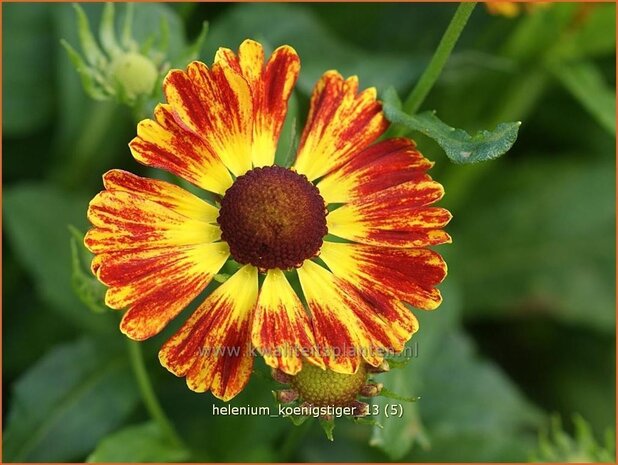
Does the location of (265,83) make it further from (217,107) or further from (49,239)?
(49,239)

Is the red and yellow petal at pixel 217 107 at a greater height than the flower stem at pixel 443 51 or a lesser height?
lesser

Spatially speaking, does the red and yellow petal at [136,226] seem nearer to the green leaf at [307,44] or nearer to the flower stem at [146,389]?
the flower stem at [146,389]

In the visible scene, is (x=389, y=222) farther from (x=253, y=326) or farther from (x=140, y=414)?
(x=140, y=414)

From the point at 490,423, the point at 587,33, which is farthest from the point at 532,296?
the point at 587,33

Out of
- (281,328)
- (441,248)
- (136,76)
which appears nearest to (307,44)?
(441,248)

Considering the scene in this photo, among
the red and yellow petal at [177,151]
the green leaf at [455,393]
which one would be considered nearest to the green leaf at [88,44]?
the red and yellow petal at [177,151]

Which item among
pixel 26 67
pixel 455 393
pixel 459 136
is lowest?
pixel 455 393
